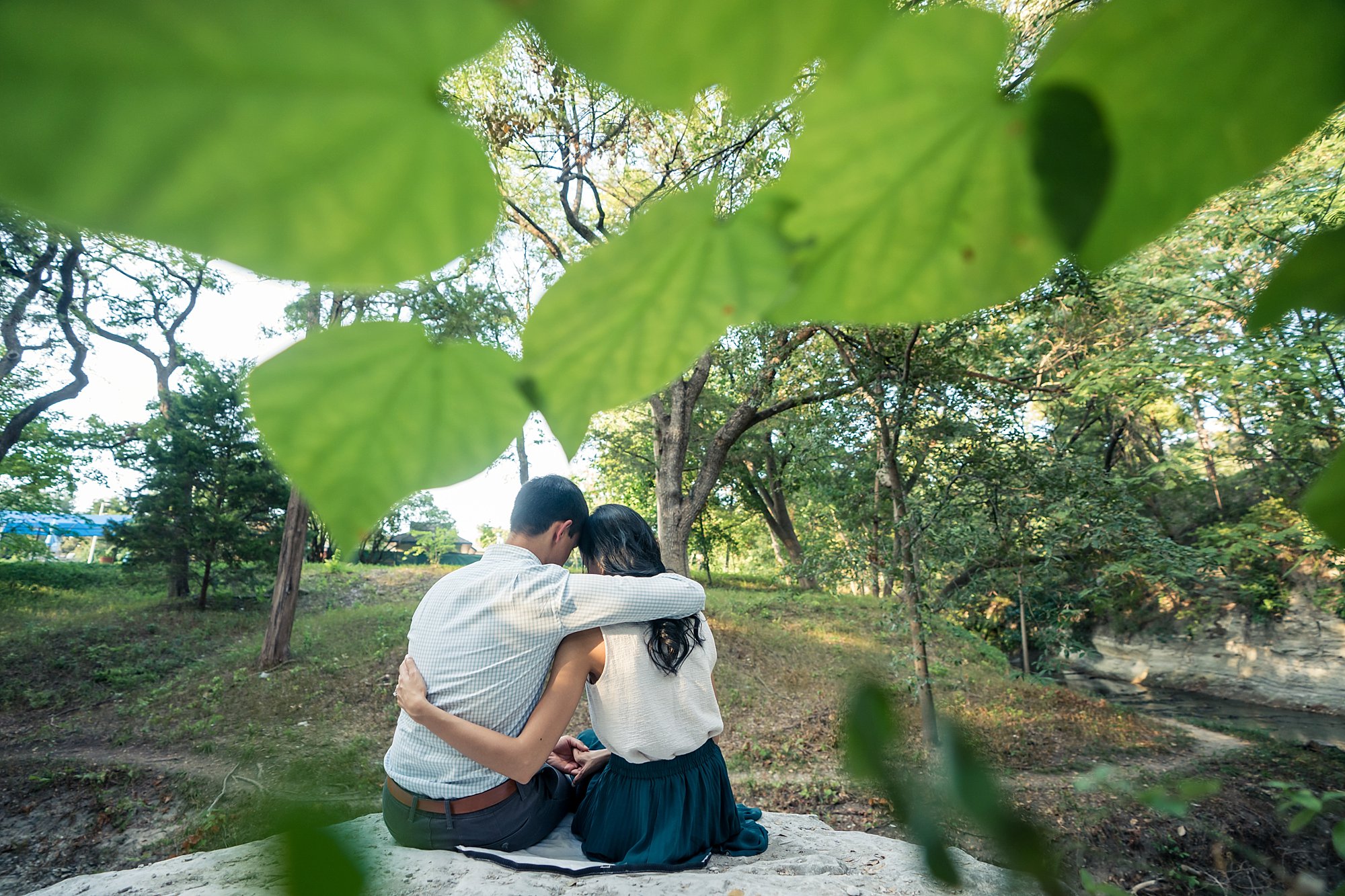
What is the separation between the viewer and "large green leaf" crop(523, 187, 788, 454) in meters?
0.11

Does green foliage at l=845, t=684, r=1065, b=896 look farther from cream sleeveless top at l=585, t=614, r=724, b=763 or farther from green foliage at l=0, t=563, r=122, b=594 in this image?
green foliage at l=0, t=563, r=122, b=594

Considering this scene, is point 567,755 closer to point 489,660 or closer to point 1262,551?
point 489,660

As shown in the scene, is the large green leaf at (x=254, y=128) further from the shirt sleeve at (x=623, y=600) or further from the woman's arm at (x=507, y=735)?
the woman's arm at (x=507, y=735)

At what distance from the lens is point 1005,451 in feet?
10.7

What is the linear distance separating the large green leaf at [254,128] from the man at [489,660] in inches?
45.9

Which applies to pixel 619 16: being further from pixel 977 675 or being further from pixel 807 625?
pixel 807 625

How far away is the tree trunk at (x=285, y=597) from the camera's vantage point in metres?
4.48

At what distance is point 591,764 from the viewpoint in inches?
75.9

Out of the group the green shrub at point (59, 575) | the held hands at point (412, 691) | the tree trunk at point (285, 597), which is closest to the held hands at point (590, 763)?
the held hands at point (412, 691)

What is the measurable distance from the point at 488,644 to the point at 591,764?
0.81 metres

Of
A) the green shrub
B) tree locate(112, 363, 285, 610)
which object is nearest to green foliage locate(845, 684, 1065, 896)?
tree locate(112, 363, 285, 610)

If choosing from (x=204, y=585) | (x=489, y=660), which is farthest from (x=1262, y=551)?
(x=204, y=585)

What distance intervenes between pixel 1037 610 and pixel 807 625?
2.25 m

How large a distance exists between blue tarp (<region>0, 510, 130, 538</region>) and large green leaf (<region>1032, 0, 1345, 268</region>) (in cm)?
781
